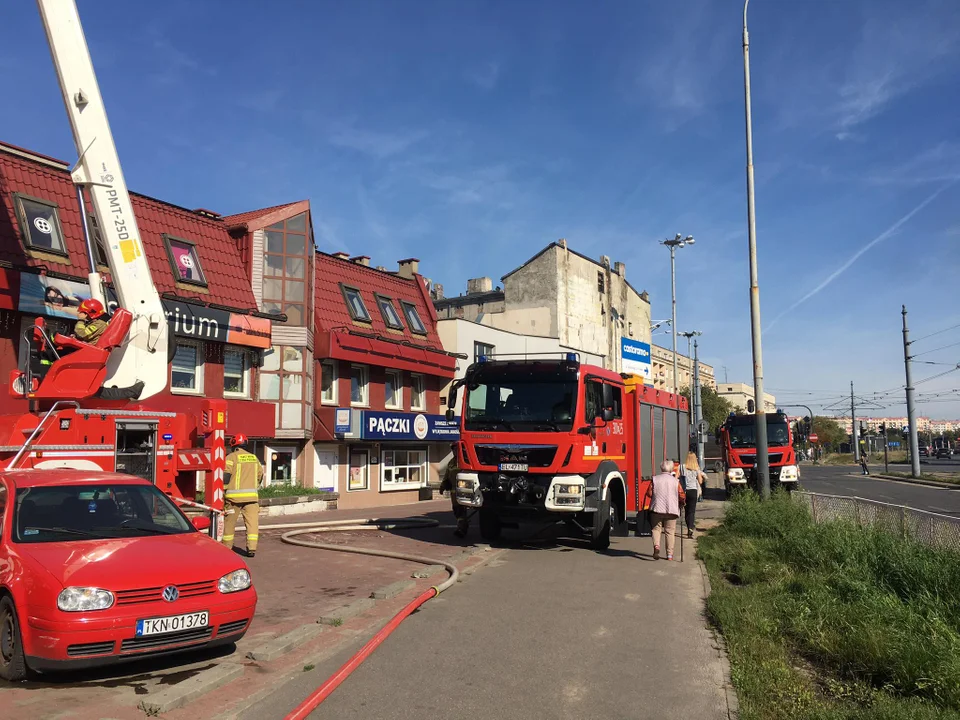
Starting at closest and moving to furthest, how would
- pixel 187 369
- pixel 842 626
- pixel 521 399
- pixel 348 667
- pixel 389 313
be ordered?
1. pixel 348 667
2. pixel 842 626
3. pixel 521 399
4. pixel 187 369
5. pixel 389 313

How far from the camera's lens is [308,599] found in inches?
355

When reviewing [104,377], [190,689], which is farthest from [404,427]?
[190,689]

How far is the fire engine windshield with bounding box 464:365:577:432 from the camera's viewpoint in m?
12.6

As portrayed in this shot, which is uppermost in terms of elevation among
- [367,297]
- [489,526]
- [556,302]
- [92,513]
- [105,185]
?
[556,302]

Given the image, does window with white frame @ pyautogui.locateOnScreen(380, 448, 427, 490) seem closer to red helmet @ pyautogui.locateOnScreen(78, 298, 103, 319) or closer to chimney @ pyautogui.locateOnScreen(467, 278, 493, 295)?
red helmet @ pyautogui.locateOnScreen(78, 298, 103, 319)

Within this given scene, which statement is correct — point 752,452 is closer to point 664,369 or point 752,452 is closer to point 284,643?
point 284,643

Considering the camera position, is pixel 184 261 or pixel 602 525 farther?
pixel 184 261

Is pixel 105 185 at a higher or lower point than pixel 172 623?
higher

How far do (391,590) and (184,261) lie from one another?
15.1 meters

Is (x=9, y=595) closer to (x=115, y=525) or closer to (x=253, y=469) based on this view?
(x=115, y=525)

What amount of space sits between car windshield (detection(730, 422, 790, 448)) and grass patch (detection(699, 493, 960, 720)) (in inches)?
551

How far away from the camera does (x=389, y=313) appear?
1144 inches

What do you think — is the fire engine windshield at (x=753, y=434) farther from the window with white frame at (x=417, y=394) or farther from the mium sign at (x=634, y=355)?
the window with white frame at (x=417, y=394)

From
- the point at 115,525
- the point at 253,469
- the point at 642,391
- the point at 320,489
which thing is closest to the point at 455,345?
the point at 320,489
